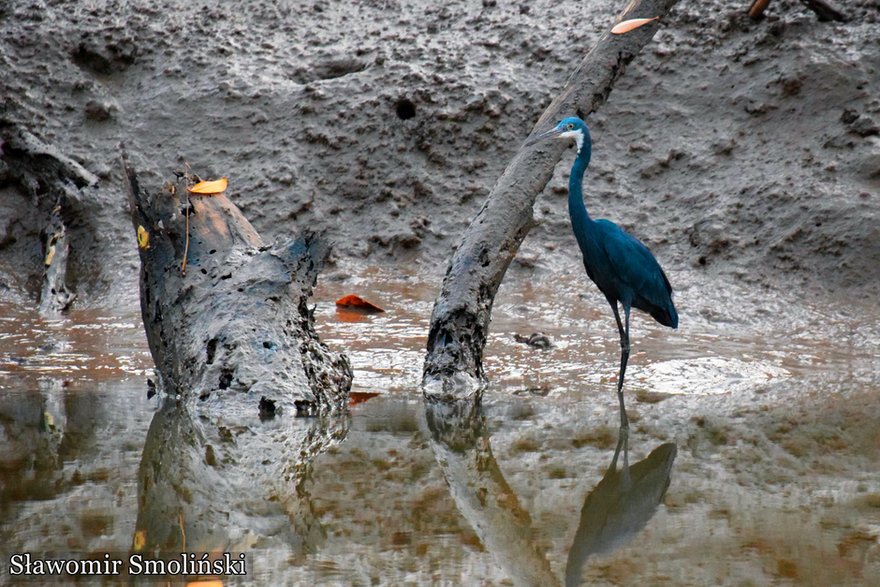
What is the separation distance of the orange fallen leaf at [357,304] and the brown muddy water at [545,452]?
0.13 metres

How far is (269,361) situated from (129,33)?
5.01m

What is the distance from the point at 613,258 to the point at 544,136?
751 mm

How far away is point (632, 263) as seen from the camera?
570cm

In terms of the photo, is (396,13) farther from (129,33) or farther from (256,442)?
(256,442)

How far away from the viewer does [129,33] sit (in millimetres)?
8852

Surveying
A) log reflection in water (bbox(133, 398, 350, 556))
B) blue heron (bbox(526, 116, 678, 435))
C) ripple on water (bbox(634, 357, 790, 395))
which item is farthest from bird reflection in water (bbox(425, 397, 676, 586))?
blue heron (bbox(526, 116, 678, 435))

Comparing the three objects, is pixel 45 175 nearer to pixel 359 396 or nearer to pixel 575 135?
pixel 359 396

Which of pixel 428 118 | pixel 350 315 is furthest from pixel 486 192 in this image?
pixel 350 315

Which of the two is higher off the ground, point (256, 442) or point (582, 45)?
point (582, 45)

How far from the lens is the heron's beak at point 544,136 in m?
5.55

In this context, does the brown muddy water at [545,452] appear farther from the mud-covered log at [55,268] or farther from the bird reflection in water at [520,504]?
the mud-covered log at [55,268]

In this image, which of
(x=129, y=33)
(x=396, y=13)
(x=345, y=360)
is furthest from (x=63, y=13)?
(x=345, y=360)

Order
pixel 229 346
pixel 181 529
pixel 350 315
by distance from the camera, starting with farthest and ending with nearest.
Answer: pixel 350 315
pixel 229 346
pixel 181 529

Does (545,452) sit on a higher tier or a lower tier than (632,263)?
lower
